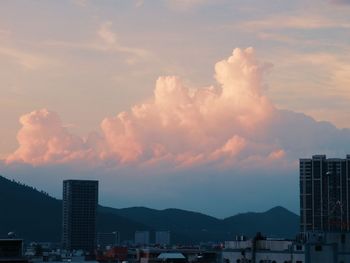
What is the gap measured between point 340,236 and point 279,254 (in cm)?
847

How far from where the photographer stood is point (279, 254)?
122125 mm

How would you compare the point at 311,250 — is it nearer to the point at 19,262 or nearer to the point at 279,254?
the point at 279,254

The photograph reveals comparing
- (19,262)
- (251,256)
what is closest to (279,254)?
(251,256)

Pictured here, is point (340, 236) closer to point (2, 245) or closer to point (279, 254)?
point (279, 254)

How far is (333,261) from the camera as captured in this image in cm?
11556

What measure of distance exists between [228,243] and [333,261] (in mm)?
22479

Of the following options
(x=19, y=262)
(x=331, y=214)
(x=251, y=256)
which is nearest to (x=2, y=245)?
(x=19, y=262)

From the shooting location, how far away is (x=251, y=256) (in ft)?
411

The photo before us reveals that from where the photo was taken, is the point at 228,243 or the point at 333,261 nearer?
the point at 333,261

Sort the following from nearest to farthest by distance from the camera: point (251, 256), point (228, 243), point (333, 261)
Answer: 1. point (333, 261)
2. point (251, 256)
3. point (228, 243)

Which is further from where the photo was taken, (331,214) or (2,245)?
(331,214)

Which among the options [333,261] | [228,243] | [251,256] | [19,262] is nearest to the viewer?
[19,262]

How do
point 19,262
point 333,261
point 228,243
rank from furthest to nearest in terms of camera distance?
1. point 228,243
2. point 333,261
3. point 19,262

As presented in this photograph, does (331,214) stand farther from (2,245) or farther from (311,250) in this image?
(2,245)
